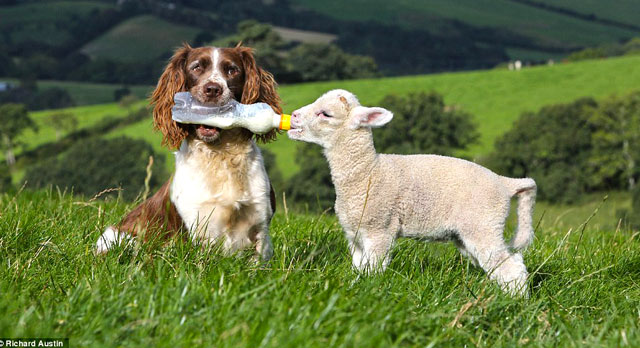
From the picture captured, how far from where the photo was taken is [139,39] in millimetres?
160000

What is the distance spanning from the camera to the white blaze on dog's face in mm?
4672

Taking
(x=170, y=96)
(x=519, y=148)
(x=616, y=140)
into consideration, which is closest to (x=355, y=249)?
(x=170, y=96)

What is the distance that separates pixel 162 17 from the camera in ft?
566

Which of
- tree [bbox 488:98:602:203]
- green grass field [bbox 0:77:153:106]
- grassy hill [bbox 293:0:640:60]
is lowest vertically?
green grass field [bbox 0:77:153:106]

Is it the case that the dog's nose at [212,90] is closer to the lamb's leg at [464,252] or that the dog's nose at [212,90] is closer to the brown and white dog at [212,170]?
the brown and white dog at [212,170]

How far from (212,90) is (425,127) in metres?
65.3

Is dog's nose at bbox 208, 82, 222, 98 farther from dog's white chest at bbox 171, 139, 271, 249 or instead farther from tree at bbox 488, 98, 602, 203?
tree at bbox 488, 98, 602, 203

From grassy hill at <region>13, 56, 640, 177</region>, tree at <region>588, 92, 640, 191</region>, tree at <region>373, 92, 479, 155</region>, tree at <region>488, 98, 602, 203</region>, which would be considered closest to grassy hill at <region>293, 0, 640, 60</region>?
grassy hill at <region>13, 56, 640, 177</region>

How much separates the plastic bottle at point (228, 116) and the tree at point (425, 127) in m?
60.1

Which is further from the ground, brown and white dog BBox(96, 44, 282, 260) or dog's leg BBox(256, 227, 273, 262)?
brown and white dog BBox(96, 44, 282, 260)

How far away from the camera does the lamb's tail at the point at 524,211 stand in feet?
16.3

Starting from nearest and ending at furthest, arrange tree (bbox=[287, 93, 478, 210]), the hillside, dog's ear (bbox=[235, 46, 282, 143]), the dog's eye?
the dog's eye
dog's ear (bbox=[235, 46, 282, 143])
tree (bbox=[287, 93, 478, 210])
the hillside

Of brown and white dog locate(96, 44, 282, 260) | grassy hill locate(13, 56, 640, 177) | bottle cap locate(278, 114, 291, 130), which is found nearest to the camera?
bottle cap locate(278, 114, 291, 130)

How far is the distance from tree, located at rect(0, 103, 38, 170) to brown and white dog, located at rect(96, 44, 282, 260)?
93129mm
